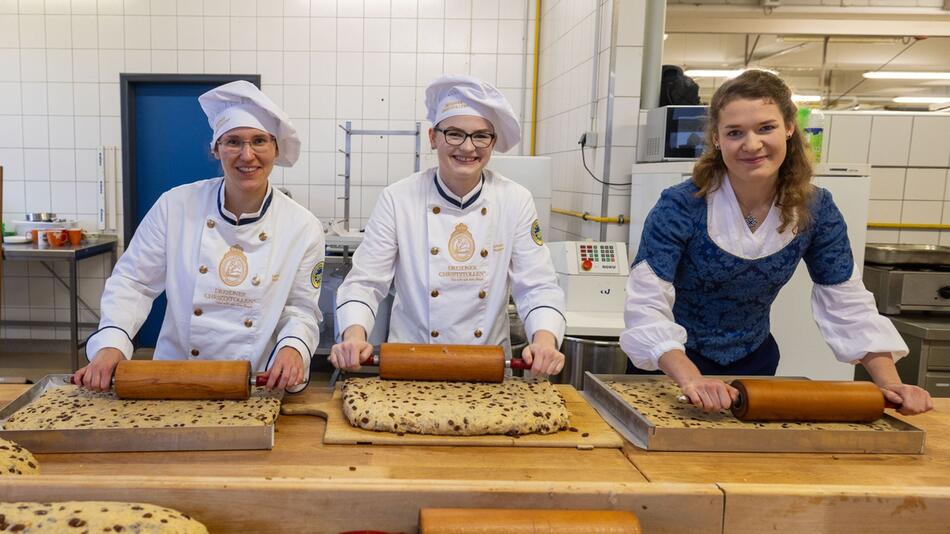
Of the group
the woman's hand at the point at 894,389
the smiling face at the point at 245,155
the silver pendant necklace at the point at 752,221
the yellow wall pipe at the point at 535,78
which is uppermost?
the yellow wall pipe at the point at 535,78

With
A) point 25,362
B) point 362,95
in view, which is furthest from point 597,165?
point 25,362

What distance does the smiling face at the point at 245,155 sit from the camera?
155 cm

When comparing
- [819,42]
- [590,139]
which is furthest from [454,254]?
[819,42]

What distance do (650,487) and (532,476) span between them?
0.21m

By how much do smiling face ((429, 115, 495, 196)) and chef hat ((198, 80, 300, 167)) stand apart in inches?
15.4

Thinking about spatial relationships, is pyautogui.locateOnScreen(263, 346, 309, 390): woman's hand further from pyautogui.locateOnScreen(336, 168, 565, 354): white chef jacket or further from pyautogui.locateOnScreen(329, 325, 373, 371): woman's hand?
pyautogui.locateOnScreen(336, 168, 565, 354): white chef jacket

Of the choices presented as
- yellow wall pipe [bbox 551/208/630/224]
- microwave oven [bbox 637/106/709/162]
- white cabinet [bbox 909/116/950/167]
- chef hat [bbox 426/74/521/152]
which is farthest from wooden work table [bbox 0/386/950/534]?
white cabinet [bbox 909/116/950/167]

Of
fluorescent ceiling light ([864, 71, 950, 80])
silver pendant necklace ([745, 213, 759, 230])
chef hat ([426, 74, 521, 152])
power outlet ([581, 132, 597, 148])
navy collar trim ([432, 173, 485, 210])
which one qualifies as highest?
fluorescent ceiling light ([864, 71, 950, 80])

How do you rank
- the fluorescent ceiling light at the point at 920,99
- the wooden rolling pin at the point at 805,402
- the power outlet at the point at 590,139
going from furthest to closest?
the fluorescent ceiling light at the point at 920,99
the power outlet at the point at 590,139
the wooden rolling pin at the point at 805,402

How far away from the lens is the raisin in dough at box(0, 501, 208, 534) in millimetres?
815

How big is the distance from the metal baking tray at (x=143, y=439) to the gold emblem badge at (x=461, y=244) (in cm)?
76

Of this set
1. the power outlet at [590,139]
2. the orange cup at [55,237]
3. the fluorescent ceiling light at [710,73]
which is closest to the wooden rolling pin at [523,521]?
the power outlet at [590,139]

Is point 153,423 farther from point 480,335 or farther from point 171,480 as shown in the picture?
point 480,335

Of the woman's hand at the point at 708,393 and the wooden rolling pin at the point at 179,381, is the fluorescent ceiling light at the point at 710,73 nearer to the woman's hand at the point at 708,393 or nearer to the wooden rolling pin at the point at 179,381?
the woman's hand at the point at 708,393
